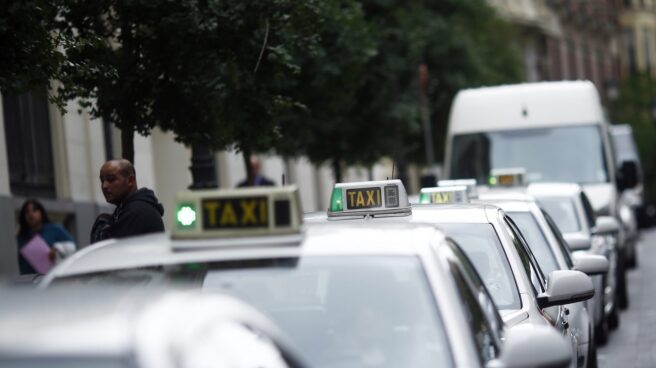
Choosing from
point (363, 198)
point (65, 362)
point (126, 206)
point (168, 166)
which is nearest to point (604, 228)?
point (126, 206)

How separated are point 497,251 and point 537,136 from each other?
40.5 ft

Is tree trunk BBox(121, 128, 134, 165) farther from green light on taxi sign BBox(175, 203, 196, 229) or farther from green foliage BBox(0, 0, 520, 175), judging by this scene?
green light on taxi sign BBox(175, 203, 196, 229)

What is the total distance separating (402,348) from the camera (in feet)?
18.4

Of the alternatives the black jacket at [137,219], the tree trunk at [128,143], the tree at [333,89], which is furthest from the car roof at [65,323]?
the tree at [333,89]

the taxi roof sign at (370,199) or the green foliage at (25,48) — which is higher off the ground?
the green foliage at (25,48)

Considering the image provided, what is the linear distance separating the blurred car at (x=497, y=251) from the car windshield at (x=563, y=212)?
6.50 meters

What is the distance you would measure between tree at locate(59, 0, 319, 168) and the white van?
685 cm

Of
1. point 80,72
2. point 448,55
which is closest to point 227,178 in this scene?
point 448,55

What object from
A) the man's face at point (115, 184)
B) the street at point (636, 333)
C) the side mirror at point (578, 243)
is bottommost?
the street at point (636, 333)

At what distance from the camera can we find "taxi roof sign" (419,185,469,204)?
11.2 meters

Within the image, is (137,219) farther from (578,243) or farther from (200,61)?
(578,243)

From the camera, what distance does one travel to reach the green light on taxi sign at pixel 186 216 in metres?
5.72

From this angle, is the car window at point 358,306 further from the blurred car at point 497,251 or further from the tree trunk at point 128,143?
the tree trunk at point 128,143

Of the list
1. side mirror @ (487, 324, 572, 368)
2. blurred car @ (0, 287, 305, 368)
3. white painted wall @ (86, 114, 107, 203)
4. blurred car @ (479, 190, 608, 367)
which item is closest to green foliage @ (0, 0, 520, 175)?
blurred car @ (479, 190, 608, 367)
